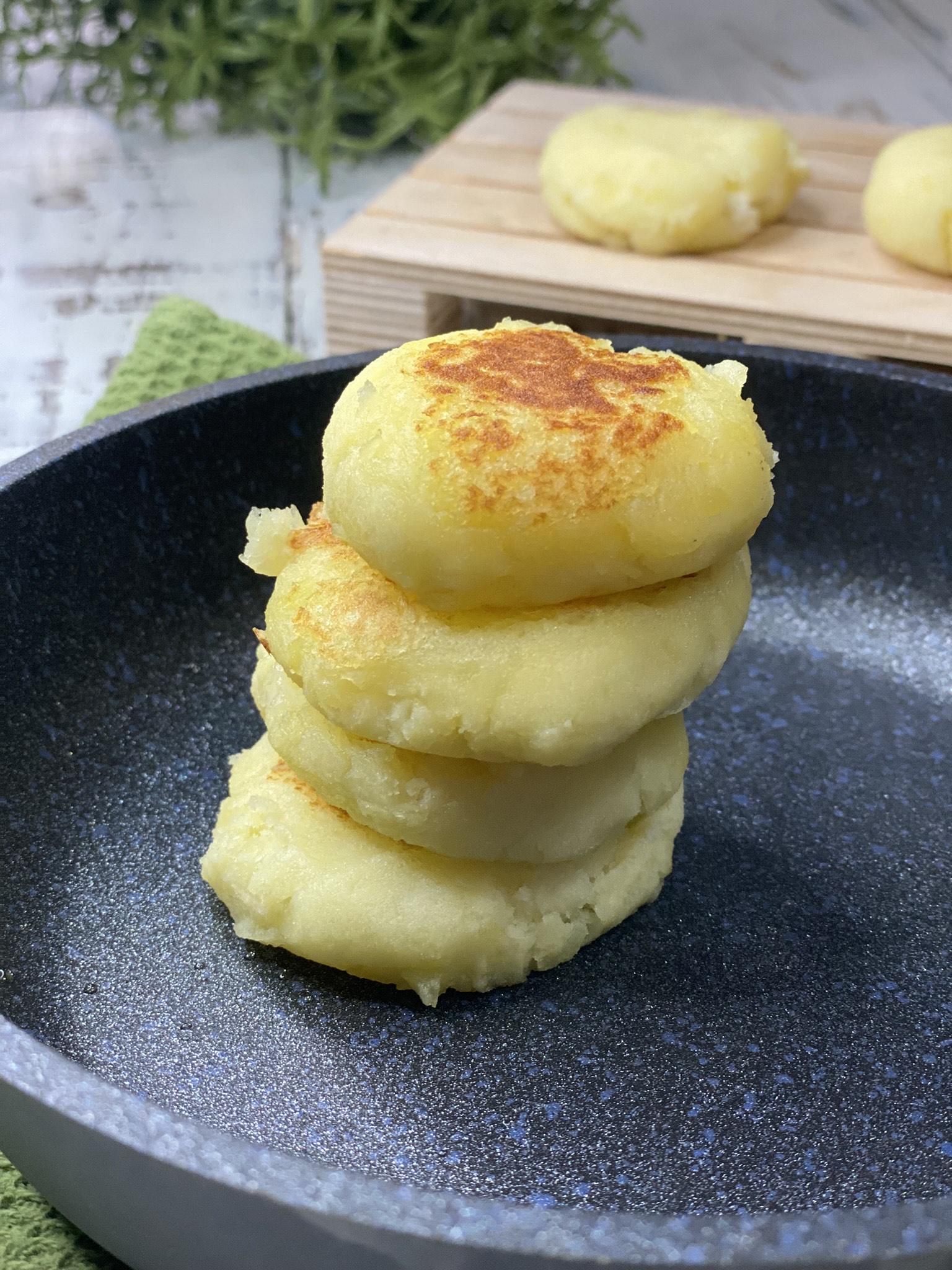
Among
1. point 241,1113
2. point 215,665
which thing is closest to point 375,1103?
point 241,1113

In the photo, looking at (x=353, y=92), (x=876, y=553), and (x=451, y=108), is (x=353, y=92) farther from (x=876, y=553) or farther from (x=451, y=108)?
(x=876, y=553)

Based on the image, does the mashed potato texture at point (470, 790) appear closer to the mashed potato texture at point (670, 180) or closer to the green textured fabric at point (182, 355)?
the green textured fabric at point (182, 355)

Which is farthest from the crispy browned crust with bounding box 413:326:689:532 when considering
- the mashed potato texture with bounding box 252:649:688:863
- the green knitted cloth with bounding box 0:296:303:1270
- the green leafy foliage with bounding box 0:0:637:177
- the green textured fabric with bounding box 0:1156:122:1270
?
the green leafy foliage with bounding box 0:0:637:177

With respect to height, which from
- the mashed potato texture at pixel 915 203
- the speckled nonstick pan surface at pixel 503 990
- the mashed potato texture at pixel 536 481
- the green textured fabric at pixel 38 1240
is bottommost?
the green textured fabric at pixel 38 1240

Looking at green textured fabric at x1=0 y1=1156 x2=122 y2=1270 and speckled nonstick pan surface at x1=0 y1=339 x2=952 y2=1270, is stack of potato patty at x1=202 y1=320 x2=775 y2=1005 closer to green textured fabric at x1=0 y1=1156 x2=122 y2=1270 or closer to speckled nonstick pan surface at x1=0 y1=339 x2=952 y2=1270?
speckled nonstick pan surface at x1=0 y1=339 x2=952 y2=1270

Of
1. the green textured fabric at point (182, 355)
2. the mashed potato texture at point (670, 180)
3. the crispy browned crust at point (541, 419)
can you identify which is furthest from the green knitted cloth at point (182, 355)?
the crispy browned crust at point (541, 419)

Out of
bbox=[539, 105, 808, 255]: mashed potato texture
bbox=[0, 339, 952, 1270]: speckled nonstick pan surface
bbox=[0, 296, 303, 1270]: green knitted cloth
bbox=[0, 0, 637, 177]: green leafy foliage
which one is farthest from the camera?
bbox=[0, 0, 637, 177]: green leafy foliage
